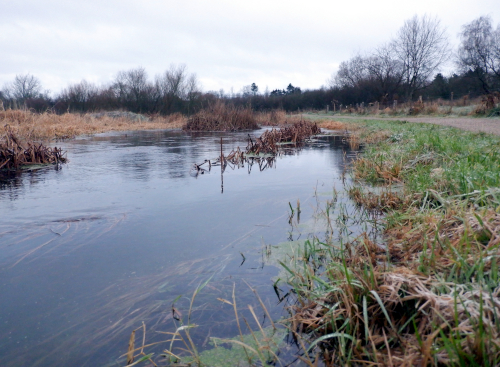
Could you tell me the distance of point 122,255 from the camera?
2.85 m

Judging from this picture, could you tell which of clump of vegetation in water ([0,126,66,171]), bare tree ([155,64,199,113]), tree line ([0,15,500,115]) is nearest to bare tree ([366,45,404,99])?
tree line ([0,15,500,115])

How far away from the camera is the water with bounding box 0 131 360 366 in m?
1.95

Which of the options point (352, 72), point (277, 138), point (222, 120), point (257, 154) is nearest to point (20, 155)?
point (257, 154)

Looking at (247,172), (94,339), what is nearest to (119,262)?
(94,339)

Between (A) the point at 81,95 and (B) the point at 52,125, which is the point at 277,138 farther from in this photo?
(A) the point at 81,95

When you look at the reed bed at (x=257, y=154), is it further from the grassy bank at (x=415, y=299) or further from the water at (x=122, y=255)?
the grassy bank at (x=415, y=299)

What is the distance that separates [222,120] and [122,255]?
54.3 ft

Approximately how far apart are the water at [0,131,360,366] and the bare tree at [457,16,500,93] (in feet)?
109

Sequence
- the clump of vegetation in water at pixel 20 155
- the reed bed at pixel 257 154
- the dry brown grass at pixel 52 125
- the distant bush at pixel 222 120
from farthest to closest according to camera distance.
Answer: the distant bush at pixel 222 120
the dry brown grass at pixel 52 125
the reed bed at pixel 257 154
the clump of vegetation in water at pixel 20 155

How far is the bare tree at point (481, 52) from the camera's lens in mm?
31645

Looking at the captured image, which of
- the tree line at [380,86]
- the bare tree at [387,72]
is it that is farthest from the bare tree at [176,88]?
the bare tree at [387,72]

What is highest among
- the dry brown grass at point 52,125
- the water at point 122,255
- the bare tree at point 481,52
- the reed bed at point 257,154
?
the bare tree at point 481,52

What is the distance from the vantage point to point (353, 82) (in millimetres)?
50781

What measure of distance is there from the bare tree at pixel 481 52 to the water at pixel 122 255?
33.4m
